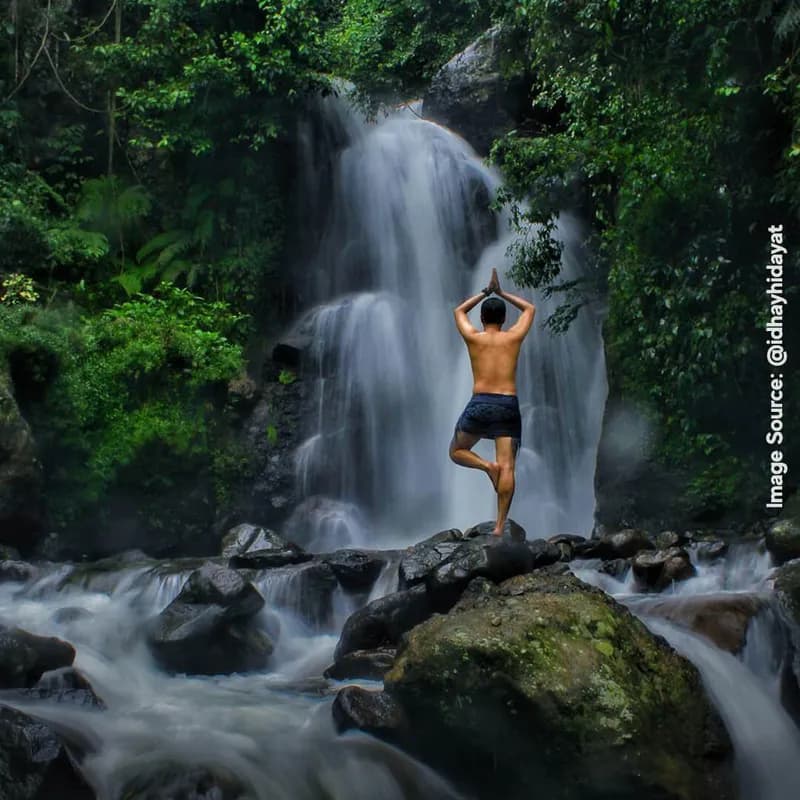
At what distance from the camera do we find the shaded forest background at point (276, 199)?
925 centimetres

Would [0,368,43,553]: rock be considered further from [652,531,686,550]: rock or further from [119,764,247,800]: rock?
[652,531,686,550]: rock

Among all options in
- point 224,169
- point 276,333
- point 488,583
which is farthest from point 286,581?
point 224,169

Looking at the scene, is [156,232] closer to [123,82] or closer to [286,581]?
[123,82]

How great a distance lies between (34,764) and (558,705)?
249 centimetres

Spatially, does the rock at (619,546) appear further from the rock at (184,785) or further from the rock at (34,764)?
the rock at (34,764)

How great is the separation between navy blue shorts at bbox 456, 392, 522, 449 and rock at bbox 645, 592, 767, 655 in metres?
1.64

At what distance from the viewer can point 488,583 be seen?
623cm

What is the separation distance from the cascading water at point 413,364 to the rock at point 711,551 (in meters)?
3.67

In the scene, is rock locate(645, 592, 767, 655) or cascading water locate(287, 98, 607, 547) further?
cascading water locate(287, 98, 607, 547)

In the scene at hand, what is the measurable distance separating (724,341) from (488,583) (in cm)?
411

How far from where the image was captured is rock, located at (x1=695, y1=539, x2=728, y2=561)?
26.8ft

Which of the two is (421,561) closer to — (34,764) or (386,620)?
(386,620)

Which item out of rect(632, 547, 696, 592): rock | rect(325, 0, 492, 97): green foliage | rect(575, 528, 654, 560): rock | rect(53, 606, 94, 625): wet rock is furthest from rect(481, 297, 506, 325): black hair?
rect(325, 0, 492, 97): green foliage

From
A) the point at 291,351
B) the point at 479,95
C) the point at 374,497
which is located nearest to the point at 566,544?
the point at 374,497
